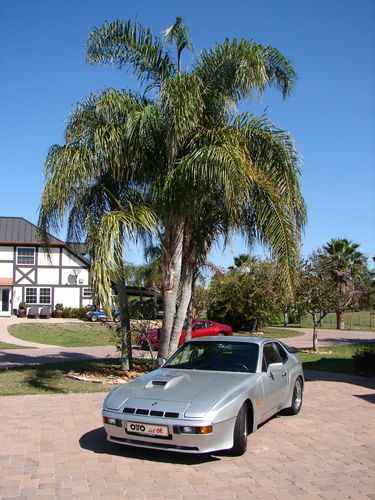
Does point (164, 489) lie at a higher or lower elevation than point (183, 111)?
lower

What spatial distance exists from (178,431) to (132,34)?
8.44 meters

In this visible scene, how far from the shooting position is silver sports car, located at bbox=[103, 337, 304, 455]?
5348 mm

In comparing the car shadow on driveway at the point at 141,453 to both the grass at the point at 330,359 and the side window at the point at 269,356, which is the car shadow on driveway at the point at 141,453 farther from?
the grass at the point at 330,359

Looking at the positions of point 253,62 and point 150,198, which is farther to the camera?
point 150,198

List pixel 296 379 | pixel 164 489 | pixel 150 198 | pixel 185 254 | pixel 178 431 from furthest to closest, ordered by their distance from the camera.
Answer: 1. pixel 185 254
2. pixel 150 198
3. pixel 296 379
4. pixel 178 431
5. pixel 164 489

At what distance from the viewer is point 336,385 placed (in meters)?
11.4

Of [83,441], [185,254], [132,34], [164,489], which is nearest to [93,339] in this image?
[185,254]

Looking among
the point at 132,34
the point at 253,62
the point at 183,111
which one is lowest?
the point at 183,111

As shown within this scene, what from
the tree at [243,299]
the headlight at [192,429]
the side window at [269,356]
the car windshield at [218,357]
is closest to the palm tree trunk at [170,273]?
the car windshield at [218,357]

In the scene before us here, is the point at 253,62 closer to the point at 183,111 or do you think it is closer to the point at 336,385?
the point at 183,111

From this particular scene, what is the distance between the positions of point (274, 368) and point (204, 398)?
1660 mm

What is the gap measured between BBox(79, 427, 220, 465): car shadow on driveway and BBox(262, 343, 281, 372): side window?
1611mm

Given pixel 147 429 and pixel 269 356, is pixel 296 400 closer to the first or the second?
pixel 269 356

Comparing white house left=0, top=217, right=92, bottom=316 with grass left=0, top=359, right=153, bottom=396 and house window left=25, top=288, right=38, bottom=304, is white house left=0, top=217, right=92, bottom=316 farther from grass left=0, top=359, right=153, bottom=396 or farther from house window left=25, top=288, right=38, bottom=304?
grass left=0, top=359, right=153, bottom=396
